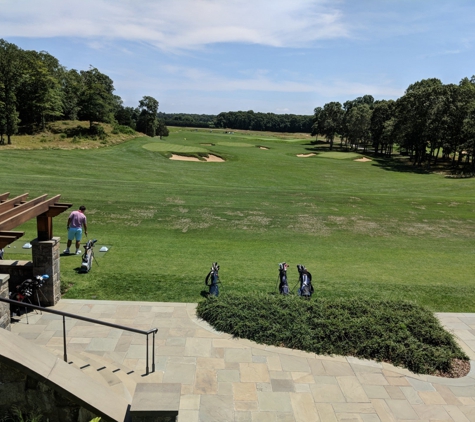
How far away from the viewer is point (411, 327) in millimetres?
8930

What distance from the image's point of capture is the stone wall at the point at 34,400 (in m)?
5.20

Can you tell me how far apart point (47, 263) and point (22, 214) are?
6.14ft

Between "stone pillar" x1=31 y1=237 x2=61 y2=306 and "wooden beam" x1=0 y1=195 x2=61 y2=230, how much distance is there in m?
0.92

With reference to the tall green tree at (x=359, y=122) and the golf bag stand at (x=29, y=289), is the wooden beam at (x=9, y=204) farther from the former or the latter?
the tall green tree at (x=359, y=122)

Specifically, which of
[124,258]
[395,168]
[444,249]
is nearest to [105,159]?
[124,258]

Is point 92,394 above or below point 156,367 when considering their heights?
above

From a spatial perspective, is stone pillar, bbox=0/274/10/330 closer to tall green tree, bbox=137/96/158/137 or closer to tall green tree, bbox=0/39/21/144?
tall green tree, bbox=0/39/21/144

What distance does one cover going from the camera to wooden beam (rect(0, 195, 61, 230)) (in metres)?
7.65

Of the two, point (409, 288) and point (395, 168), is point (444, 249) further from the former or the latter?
point (395, 168)

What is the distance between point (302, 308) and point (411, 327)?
2.45 m

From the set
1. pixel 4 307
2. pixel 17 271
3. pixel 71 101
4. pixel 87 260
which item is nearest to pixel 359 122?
pixel 71 101

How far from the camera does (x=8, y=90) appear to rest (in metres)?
43.6

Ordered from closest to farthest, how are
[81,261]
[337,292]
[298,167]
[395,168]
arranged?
[337,292] < [81,261] < [298,167] < [395,168]

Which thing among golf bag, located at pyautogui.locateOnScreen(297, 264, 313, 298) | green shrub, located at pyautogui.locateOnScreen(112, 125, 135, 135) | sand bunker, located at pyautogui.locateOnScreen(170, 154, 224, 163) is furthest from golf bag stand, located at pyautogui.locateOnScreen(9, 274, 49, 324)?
green shrub, located at pyautogui.locateOnScreen(112, 125, 135, 135)
